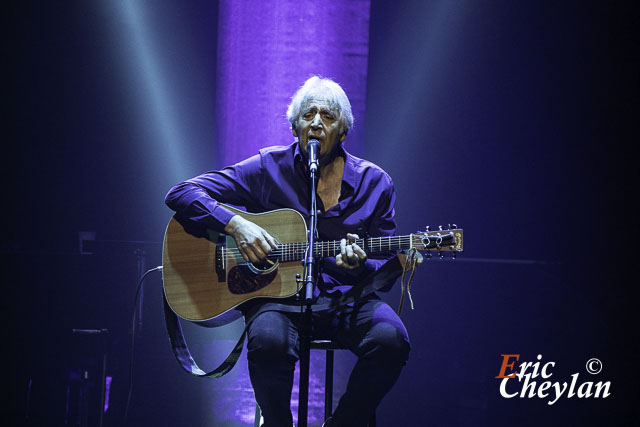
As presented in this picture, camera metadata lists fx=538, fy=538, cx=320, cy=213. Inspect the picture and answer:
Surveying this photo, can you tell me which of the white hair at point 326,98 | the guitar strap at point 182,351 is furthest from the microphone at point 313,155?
the guitar strap at point 182,351

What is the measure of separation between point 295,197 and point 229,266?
1.48 ft

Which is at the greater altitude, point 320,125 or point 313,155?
point 320,125

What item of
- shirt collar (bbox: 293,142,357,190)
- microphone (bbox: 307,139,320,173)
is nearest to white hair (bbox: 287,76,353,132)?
shirt collar (bbox: 293,142,357,190)

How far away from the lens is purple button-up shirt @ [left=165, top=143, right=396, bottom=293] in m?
2.51

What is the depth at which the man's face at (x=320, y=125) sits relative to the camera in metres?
2.55

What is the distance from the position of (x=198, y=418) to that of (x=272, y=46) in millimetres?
3034

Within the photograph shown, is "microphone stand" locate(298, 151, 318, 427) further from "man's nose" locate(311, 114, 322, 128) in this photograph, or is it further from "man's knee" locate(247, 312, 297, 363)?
"man's nose" locate(311, 114, 322, 128)

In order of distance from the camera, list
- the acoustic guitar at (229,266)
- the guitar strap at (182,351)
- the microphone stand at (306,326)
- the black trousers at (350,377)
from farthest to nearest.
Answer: the guitar strap at (182,351)
the acoustic guitar at (229,266)
the black trousers at (350,377)
the microphone stand at (306,326)

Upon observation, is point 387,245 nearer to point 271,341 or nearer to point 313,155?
point 313,155

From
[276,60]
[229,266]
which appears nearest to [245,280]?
[229,266]

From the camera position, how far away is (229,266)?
8.20ft

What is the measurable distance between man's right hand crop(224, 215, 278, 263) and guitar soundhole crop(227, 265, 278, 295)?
Result: 0.07 meters

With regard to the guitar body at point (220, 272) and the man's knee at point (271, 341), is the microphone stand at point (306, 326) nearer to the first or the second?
the man's knee at point (271, 341)

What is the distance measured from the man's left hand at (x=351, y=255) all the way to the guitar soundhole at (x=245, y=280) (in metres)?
0.36
